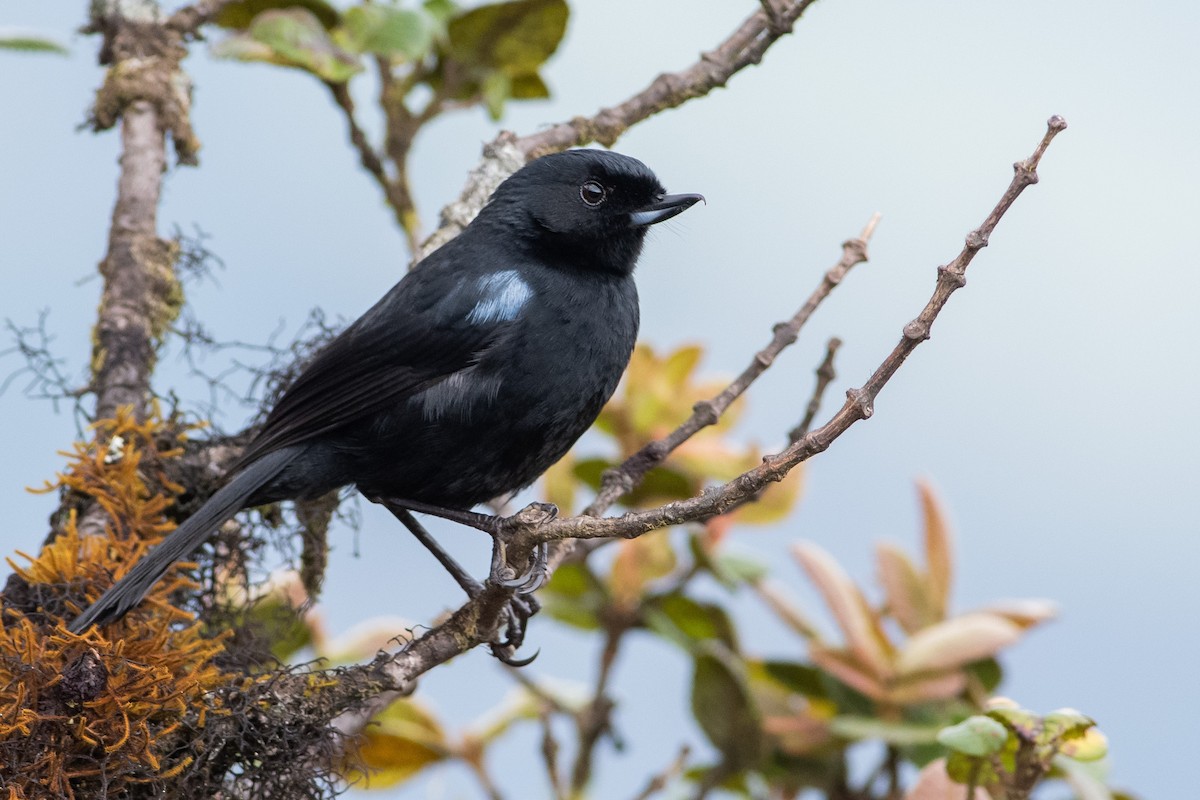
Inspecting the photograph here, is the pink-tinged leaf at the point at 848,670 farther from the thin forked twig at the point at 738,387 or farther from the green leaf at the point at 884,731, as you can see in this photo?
the thin forked twig at the point at 738,387

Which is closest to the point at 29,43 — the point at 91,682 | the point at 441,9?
the point at 441,9

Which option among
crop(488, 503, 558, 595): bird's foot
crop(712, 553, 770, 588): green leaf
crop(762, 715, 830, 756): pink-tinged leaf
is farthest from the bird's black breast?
crop(762, 715, 830, 756): pink-tinged leaf

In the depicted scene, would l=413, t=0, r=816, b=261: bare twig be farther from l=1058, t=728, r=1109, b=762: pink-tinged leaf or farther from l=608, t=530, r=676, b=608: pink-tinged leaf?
l=1058, t=728, r=1109, b=762: pink-tinged leaf

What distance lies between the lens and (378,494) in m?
3.30

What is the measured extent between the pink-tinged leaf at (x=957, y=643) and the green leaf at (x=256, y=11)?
2.49 meters

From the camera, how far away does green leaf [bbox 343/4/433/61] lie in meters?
3.53

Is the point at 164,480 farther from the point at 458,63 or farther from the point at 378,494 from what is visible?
the point at 458,63

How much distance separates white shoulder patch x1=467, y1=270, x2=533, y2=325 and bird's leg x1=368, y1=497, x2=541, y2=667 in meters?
0.55

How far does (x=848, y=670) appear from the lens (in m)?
3.31

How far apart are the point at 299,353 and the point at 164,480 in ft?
1.94

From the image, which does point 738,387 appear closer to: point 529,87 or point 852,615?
point 852,615

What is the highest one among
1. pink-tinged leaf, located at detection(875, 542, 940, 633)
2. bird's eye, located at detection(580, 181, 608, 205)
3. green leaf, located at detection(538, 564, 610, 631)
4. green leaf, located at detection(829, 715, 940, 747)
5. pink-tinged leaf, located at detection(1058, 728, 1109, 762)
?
bird's eye, located at detection(580, 181, 608, 205)

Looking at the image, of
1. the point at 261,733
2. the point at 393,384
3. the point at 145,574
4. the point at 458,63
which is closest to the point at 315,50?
the point at 458,63

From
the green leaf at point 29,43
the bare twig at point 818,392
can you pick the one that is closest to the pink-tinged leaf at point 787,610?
the bare twig at point 818,392
